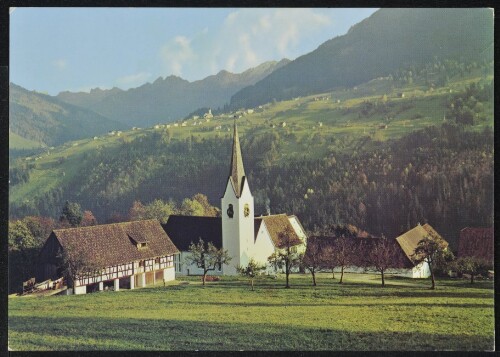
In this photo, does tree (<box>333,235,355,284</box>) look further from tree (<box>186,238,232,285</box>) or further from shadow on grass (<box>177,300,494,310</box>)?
tree (<box>186,238,232,285</box>)

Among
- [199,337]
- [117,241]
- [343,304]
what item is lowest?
[199,337]

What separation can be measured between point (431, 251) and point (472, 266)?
2.20 ft

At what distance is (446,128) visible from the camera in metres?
12.7

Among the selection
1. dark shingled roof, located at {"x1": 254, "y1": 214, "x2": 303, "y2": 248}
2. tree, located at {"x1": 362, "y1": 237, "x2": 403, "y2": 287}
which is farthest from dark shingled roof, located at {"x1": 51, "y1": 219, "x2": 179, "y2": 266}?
tree, located at {"x1": 362, "y1": 237, "x2": 403, "y2": 287}

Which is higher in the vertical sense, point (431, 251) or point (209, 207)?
point (209, 207)

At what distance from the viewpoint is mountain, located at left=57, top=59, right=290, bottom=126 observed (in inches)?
514

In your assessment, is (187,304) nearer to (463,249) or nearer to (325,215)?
(325,215)

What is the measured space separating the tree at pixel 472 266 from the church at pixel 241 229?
254cm

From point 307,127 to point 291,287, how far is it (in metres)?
2.65

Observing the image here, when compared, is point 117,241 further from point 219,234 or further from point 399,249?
point 399,249

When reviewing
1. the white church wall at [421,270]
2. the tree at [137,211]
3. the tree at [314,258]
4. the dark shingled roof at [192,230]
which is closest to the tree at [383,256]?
the white church wall at [421,270]

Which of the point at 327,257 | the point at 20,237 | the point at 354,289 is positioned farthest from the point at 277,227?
the point at 20,237

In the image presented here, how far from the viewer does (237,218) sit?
13.1 meters

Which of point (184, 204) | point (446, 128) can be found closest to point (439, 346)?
point (446, 128)
